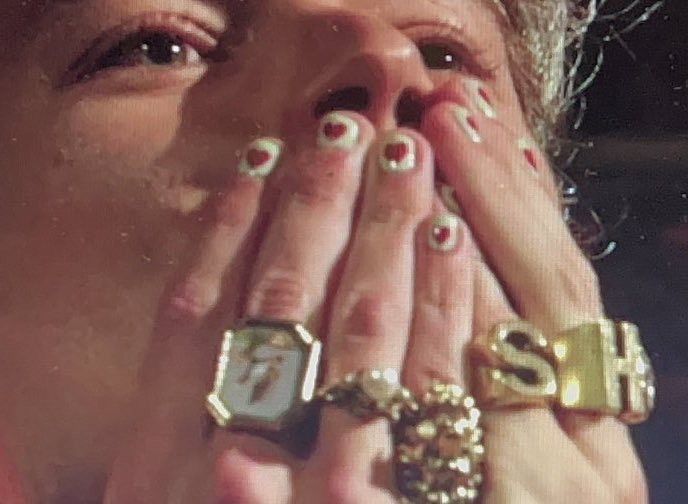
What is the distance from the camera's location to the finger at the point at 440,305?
50 cm

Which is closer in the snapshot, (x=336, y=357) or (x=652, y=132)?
(x=336, y=357)

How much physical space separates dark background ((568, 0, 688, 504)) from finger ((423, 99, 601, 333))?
3 cm

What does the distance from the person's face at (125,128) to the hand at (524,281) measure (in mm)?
23

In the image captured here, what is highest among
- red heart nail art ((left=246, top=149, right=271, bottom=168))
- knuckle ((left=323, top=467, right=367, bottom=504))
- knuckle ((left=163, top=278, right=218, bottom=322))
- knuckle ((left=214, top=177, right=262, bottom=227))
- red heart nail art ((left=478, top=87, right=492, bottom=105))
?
red heart nail art ((left=478, top=87, right=492, bottom=105))

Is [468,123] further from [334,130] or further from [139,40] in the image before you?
[139,40]

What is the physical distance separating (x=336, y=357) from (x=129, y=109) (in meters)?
0.17

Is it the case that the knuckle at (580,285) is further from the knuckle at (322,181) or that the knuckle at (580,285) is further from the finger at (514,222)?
the knuckle at (322,181)

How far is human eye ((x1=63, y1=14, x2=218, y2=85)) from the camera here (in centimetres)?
59

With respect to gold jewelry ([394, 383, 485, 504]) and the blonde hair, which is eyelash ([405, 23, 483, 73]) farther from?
gold jewelry ([394, 383, 485, 504])

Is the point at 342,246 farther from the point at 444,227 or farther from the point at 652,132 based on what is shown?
the point at 652,132

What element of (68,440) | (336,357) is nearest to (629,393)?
(336,357)

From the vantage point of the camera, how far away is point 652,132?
24.9 inches

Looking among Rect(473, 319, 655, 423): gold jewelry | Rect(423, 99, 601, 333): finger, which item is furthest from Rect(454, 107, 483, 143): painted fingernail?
Rect(473, 319, 655, 423): gold jewelry

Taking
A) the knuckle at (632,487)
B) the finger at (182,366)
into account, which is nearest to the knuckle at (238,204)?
the finger at (182,366)
